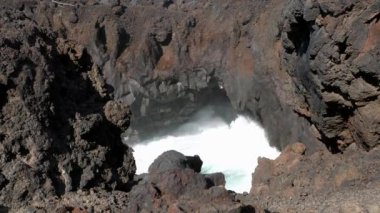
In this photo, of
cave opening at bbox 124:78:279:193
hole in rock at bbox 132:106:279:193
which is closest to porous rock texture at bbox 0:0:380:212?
hole in rock at bbox 132:106:279:193

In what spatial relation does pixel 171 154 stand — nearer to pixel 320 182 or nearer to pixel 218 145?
pixel 320 182

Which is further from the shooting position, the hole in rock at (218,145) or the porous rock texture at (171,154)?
the hole in rock at (218,145)

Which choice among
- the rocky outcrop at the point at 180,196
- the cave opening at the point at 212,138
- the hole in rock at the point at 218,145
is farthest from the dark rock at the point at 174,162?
the cave opening at the point at 212,138

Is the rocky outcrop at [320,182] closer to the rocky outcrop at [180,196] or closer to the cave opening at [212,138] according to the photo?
the rocky outcrop at [180,196]

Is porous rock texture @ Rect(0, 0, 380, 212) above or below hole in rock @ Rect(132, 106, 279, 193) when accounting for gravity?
below

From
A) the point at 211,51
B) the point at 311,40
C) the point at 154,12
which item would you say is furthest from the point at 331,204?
the point at 154,12

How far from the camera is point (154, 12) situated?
35.1m

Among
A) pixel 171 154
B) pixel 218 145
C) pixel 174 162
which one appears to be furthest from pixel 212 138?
pixel 174 162

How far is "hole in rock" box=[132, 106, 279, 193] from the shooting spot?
93.4ft

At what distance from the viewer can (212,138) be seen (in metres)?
35.2

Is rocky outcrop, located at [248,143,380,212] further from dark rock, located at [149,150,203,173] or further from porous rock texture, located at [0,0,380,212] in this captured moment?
dark rock, located at [149,150,203,173]

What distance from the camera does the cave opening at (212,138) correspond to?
30.1 m

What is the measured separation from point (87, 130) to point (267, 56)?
1813cm

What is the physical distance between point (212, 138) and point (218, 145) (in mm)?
1540
